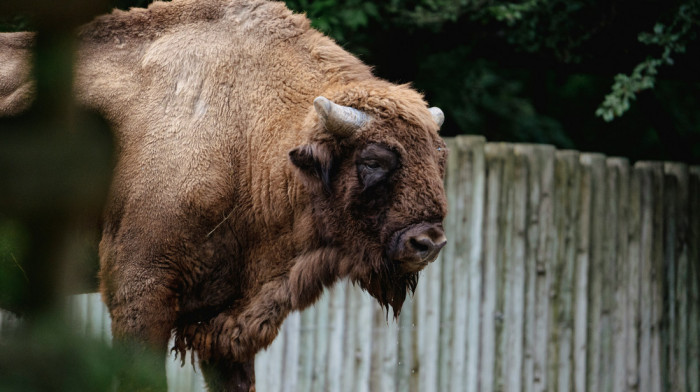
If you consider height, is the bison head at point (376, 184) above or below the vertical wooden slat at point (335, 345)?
above

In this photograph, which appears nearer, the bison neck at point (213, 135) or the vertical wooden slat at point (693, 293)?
the bison neck at point (213, 135)

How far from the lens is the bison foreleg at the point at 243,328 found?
10.7ft

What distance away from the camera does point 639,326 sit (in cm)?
634

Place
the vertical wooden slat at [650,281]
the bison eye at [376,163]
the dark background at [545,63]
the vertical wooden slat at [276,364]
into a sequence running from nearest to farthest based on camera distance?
the bison eye at [376,163] → the vertical wooden slat at [276,364] → the dark background at [545,63] → the vertical wooden slat at [650,281]

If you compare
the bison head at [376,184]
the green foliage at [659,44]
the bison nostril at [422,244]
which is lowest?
the bison nostril at [422,244]

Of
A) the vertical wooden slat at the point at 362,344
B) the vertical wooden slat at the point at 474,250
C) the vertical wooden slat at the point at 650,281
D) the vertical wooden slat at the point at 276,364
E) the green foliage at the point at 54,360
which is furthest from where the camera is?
the vertical wooden slat at the point at 650,281

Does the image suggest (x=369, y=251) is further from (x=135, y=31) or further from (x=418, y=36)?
(x=418, y=36)

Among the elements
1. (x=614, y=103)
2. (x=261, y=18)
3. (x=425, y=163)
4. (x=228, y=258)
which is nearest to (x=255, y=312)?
(x=228, y=258)

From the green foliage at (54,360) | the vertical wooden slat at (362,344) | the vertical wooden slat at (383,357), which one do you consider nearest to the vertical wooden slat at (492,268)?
the vertical wooden slat at (383,357)

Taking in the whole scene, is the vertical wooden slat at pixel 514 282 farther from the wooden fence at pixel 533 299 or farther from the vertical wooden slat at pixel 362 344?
the vertical wooden slat at pixel 362 344

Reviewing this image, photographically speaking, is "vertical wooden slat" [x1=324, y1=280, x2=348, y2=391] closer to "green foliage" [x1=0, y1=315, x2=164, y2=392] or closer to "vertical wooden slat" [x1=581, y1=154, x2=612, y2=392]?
"vertical wooden slat" [x1=581, y1=154, x2=612, y2=392]

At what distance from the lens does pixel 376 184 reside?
9.82ft

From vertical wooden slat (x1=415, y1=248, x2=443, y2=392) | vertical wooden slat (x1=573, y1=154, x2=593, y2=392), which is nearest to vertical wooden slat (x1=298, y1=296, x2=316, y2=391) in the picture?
vertical wooden slat (x1=415, y1=248, x2=443, y2=392)

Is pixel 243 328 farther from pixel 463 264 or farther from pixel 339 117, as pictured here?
pixel 463 264
